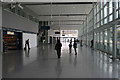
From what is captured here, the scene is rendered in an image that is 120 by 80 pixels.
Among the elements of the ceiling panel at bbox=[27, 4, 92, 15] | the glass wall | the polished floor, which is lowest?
the polished floor

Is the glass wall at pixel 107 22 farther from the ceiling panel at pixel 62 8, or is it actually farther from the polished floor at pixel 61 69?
the polished floor at pixel 61 69

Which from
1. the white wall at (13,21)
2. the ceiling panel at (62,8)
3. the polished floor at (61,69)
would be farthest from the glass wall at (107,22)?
the white wall at (13,21)

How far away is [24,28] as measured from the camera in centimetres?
1886

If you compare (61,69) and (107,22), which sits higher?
(107,22)

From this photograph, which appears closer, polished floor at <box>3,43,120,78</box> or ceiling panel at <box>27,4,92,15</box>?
polished floor at <box>3,43,120,78</box>

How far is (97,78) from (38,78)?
214cm

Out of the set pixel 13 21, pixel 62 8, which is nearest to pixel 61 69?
pixel 13 21

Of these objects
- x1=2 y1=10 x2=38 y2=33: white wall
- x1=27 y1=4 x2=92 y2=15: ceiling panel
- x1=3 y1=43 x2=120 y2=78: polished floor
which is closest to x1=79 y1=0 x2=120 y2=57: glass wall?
x1=27 y1=4 x2=92 y2=15: ceiling panel

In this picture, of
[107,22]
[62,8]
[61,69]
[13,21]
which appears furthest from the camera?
[62,8]

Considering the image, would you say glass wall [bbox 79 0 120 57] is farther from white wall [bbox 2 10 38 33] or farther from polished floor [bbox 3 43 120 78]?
white wall [bbox 2 10 38 33]

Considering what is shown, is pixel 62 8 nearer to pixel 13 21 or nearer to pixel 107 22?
pixel 13 21

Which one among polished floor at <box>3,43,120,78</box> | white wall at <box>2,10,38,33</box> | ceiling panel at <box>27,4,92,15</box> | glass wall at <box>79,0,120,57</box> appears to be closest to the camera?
polished floor at <box>3,43,120,78</box>

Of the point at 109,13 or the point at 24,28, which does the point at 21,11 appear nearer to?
the point at 24,28

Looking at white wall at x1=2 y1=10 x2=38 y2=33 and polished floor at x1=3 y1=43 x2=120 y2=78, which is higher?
white wall at x1=2 y1=10 x2=38 y2=33
